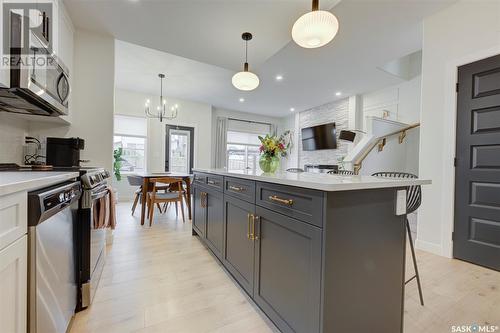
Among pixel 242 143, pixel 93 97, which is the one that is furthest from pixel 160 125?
pixel 93 97

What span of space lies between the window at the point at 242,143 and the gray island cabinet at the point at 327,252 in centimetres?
636

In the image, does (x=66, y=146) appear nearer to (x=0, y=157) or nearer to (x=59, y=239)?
(x=0, y=157)

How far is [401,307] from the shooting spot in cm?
126

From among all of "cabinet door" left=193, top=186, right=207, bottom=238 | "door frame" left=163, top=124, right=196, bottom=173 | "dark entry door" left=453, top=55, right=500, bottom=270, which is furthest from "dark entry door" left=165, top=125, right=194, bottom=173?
"dark entry door" left=453, top=55, right=500, bottom=270

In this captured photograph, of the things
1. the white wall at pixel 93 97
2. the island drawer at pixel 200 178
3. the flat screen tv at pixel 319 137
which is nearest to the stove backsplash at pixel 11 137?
the white wall at pixel 93 97

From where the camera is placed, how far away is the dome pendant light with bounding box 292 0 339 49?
5.42 ft

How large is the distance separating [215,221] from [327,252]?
1.38 meters

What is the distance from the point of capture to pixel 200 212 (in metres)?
2.63

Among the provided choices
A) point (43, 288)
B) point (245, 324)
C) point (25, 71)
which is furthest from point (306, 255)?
point (25, 71)

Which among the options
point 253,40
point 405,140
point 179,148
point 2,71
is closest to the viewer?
point 2,71

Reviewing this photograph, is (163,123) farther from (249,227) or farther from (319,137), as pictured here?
(249,227)

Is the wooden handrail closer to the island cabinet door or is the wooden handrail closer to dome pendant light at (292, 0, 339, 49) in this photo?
dome pendant light at (292, 0, 339, 49)

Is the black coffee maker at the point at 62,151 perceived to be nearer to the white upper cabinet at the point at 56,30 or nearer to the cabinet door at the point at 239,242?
the white upper cabinet at the point at 56,30

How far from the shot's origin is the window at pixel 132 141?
18.8 ft
